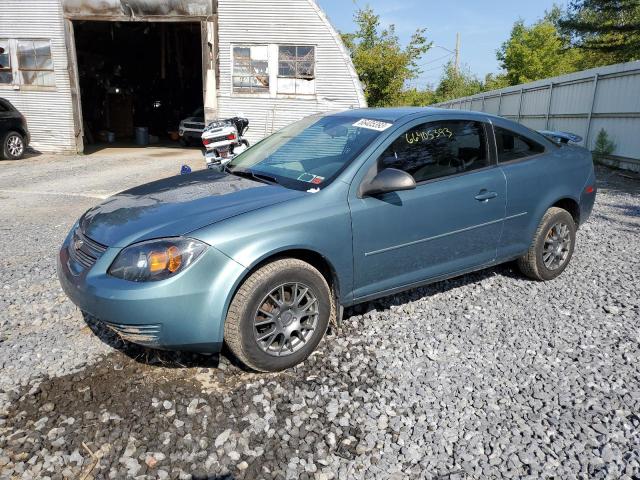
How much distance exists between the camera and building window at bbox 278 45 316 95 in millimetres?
15422

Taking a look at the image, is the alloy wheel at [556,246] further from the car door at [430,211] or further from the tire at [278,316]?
the tire at [278,316]

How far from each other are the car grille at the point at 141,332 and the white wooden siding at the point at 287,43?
44.3ft

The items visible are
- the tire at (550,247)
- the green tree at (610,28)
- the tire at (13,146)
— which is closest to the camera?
the tire at (550,247)

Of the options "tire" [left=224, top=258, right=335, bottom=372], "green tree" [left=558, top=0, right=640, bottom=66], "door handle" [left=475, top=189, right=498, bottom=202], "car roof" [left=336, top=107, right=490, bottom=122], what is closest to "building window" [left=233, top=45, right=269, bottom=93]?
"car roof" [left=336, top=107, right=490, bottom=122]

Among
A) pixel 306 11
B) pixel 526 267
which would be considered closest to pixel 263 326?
pixel 526 267

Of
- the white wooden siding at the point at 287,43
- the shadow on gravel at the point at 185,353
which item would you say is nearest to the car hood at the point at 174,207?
the shadow on gravel at the point at 185,353

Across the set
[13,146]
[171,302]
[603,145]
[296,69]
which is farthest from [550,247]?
[13,146]

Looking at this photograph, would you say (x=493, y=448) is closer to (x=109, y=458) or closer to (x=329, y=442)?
(x=329, y=442)

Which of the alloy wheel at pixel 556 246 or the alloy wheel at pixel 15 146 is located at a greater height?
the alloy wheel at pixel 556 246

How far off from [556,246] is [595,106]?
396 inches

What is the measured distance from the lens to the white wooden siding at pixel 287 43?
1512 cm

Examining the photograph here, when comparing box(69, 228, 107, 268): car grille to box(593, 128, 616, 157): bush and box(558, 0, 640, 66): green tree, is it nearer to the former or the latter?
box(593, 128, 616, 157): bush

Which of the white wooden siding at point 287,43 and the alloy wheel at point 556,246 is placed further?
the white wooden siding at point 287,43

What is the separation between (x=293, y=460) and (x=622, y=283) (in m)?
3.74
